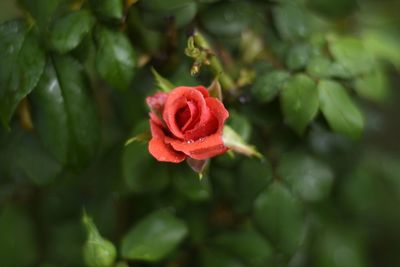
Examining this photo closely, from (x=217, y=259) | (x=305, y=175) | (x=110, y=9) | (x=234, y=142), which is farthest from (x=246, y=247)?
(x=110, y=9)

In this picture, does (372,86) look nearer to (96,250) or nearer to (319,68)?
(319,68)

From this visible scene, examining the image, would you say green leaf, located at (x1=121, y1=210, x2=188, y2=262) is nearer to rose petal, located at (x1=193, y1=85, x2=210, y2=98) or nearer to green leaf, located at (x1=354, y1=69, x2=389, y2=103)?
rose petal, located at (x1=193, y1=85, x2=210, y2=98)

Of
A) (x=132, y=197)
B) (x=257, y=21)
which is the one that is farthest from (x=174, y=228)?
(x=257, y=21)

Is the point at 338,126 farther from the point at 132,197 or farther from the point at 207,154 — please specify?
the point at 132,197

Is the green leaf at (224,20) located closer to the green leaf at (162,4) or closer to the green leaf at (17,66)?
the green leaf at (162,4)

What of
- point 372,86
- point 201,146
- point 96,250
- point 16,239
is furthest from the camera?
point 372,86

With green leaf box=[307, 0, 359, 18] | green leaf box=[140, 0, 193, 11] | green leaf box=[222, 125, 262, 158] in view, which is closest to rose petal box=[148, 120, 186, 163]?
green leaf box=[222, 125, 262, 158]
